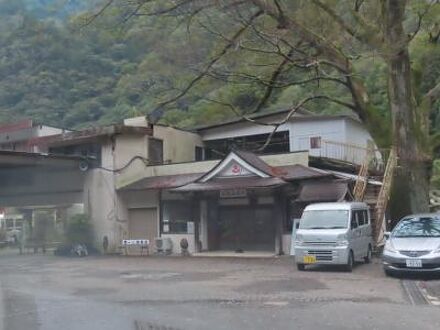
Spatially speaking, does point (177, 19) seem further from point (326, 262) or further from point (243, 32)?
point (326, 262)

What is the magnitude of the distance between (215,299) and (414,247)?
5.98 m

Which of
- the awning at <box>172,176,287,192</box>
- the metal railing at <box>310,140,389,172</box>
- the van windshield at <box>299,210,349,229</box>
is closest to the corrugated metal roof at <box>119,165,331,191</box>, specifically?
the awning at <box>172,176,287,192</box>

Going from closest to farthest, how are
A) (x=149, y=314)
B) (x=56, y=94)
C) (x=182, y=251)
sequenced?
(x=149, y=314), (x=182, y=251), (x=56, y=94)

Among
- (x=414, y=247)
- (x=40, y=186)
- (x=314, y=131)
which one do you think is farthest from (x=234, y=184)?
(x=40, y=186)

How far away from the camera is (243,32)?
1933 cm

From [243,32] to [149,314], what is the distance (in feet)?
38.9

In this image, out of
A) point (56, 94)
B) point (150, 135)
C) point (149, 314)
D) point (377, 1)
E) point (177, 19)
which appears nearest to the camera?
point (149, 314)

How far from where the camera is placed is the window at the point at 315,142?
28.9 m

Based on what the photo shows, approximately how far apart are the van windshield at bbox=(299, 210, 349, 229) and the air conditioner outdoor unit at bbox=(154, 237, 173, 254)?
1060 centimetres

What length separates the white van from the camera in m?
17.2

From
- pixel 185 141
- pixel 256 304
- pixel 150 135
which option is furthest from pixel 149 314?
pixel 185 141

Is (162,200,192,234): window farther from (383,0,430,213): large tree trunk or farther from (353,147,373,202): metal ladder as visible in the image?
(383,0,430,213): large tree trunk

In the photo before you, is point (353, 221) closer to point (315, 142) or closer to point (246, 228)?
point (246, 228)

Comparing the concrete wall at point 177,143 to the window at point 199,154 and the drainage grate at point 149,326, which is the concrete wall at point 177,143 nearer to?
the window at point 199,154
